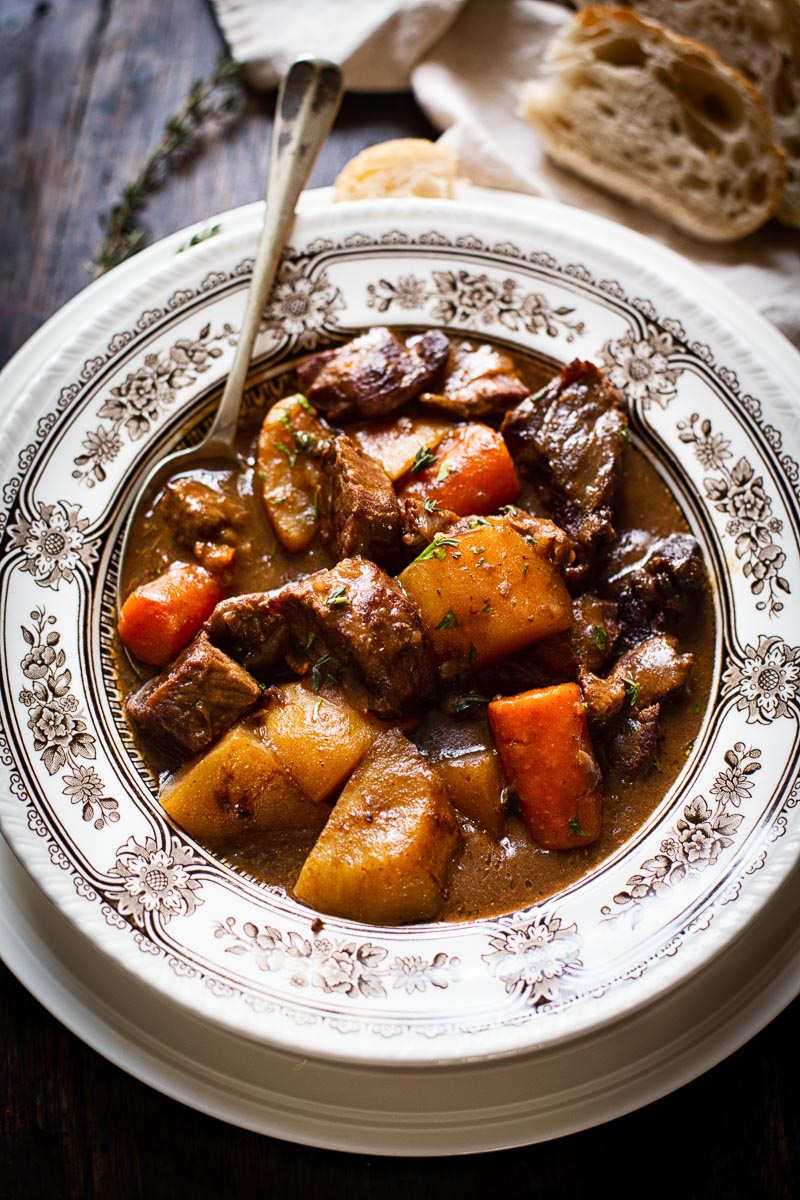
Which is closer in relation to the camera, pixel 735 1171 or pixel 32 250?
pixel 735 1171

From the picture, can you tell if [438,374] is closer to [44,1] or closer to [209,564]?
→ [209,564]

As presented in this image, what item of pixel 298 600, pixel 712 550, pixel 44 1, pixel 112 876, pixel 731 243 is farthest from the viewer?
pixel 44 1

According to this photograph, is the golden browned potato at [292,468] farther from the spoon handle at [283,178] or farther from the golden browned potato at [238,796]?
the golden browned potato at [238,796]

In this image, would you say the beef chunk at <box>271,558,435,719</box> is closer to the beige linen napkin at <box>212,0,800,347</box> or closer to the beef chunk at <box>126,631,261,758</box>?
the beef chunk at <box>126,631,261,758</box>

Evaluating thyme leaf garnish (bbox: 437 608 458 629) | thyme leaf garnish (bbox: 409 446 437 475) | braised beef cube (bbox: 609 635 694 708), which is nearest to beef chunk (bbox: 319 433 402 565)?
thyme leaf garnish (bbox: 409 446 437 475)

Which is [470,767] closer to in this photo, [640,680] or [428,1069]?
[640,680]

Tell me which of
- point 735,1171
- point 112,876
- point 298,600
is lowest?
point 735,1171

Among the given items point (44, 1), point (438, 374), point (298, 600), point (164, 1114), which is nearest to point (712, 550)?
point (438, 374)
